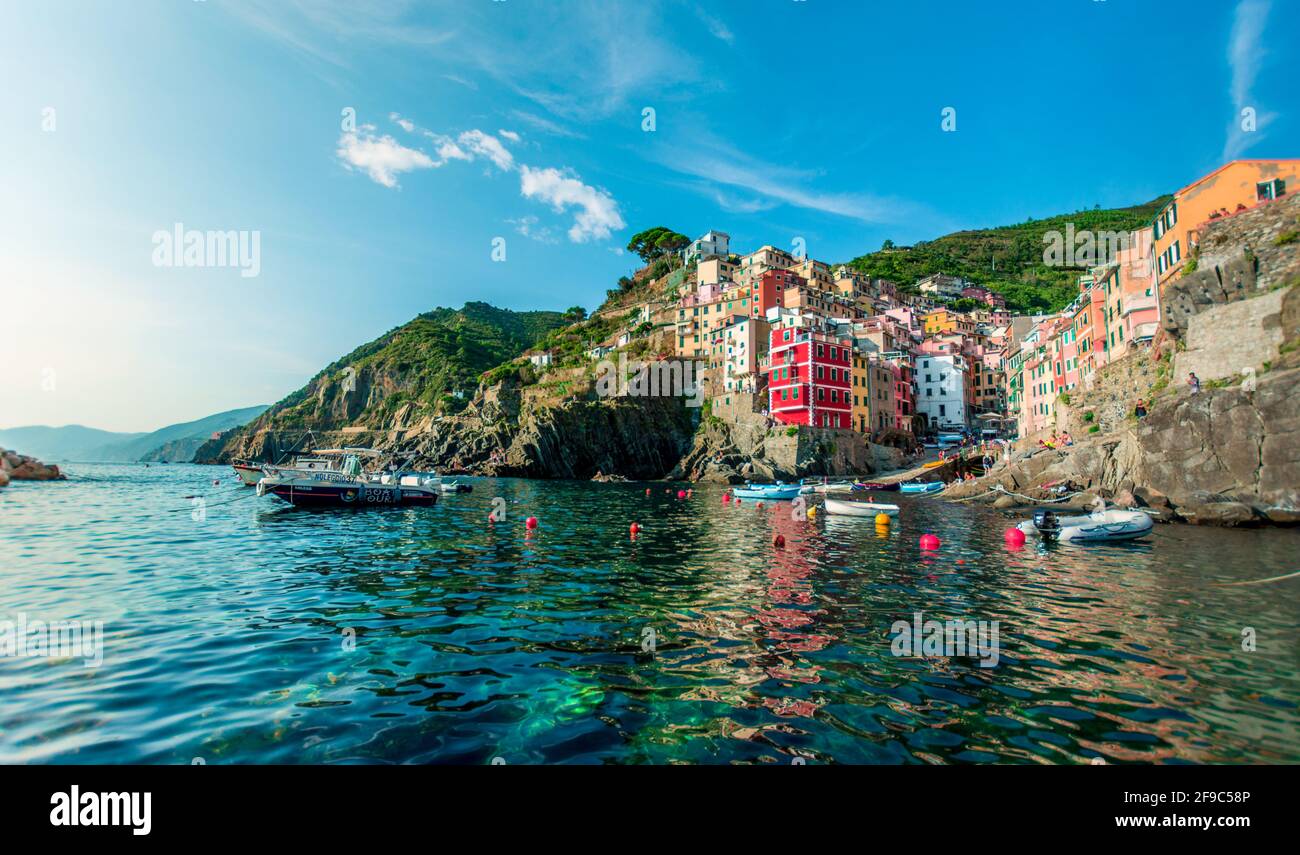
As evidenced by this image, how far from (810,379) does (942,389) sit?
94.7 ft

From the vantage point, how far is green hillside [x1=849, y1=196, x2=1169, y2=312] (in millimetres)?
137125

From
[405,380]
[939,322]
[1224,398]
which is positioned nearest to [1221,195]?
[1224,398]

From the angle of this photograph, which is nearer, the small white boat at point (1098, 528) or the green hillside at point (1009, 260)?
the small white boat at point (1098, 528)

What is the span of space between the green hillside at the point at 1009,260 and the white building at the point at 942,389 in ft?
189

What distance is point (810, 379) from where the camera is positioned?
66.7 metres

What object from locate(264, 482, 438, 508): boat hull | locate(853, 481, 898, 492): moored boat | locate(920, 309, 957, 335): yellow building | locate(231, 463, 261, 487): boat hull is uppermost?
locate(920, 309, 957, 335): yellow building

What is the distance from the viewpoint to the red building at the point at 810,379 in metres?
66.9

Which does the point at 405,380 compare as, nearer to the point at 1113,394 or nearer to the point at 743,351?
the point at 743,351

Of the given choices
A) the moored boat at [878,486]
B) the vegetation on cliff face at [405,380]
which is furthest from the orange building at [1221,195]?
the vegetation on cliff face at [405,380]

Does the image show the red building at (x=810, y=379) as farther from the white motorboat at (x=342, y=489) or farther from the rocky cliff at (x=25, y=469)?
the rocky cliff at (x=25, y=469)

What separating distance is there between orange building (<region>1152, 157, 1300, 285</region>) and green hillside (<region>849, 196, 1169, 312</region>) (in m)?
99.7

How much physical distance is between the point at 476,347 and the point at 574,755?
164248mm

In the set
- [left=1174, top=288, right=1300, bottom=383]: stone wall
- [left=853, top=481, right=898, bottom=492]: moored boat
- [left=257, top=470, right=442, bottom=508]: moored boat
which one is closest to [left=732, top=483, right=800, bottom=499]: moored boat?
[left=853, top=481, right=898, bottom=492]: moored boat

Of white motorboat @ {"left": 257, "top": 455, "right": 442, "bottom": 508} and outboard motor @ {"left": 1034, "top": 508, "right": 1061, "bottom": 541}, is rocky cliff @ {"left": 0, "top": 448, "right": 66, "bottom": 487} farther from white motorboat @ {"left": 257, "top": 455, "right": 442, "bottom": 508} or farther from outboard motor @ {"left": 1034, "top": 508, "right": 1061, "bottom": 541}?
outboard motor @ {"left": 1034, "top": 508, "right": 1061, "bottom": 541}
